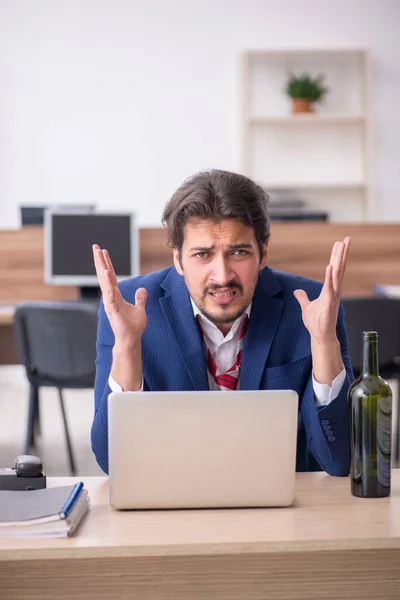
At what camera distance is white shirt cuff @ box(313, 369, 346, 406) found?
1589 mm

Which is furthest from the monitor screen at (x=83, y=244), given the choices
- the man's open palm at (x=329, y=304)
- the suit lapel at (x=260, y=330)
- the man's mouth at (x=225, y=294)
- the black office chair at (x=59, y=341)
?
the man's open palm at (x=329, y=304)

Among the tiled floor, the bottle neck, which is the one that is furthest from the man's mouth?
the tiled floor

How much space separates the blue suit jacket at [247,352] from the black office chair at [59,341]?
5.98ft

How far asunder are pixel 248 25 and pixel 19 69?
1.78m

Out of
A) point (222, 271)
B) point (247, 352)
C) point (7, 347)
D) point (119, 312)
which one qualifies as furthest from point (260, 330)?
point (7, 347)

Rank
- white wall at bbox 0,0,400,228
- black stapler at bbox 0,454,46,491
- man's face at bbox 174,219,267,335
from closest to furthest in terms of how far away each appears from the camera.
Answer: black stapler at bbox 0,454,46,491, man's face at bbox 174,219,267,335, white wall at bbox 0,0,400,228

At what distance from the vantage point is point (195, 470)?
4.33 feet

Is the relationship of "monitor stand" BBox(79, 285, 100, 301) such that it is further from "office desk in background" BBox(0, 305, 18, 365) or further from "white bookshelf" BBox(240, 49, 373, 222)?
"white bookshelf" BBox(240, 49, 373, 222)

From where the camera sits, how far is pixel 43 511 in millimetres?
1260

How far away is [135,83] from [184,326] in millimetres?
5348

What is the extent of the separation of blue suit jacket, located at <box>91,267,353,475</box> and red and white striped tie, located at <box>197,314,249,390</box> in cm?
4

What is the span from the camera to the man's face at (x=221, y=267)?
65.4 inches

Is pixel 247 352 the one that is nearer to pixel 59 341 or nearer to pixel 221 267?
pixel 221 267

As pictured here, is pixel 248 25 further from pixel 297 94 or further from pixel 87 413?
pixel 87 413
